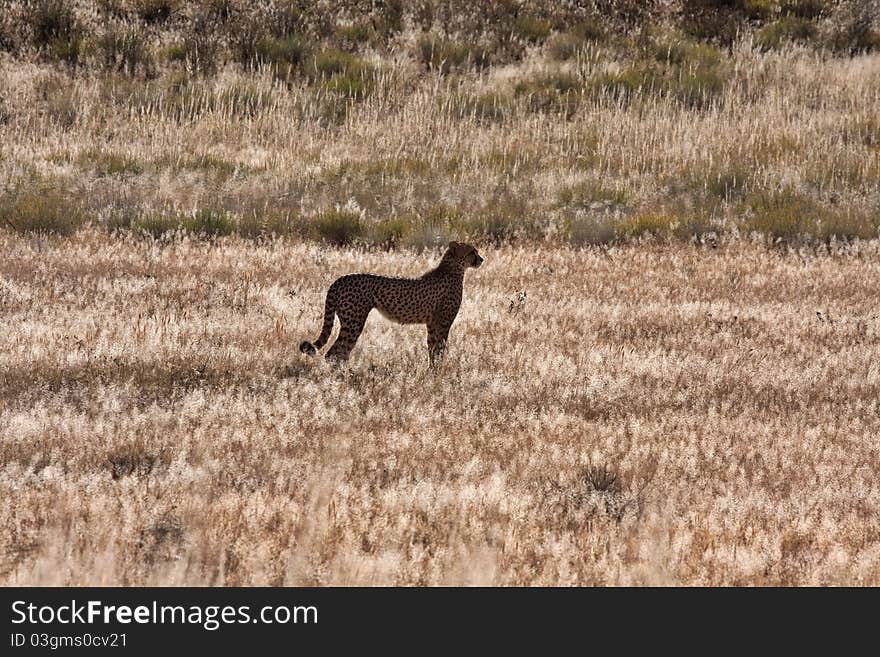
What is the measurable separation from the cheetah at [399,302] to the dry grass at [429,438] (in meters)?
0.25

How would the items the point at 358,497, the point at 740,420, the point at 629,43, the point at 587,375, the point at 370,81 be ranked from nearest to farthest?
the point at 358,497 < the point at 740,420 < the point at 587,375 < the point at 370,81 < the point at 629,43

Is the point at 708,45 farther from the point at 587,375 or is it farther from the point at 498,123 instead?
the point at 587,375

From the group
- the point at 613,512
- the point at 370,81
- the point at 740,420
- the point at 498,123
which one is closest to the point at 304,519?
the point at 613,512

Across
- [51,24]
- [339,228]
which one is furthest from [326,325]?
[51,24]

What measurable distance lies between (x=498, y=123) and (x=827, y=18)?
11164mm

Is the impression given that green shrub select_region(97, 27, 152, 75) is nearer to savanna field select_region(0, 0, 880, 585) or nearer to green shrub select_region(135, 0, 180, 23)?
savanna field select_region(0, 0, 880, 585)

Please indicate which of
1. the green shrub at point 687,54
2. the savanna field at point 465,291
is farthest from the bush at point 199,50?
the green shrub at point 687,54

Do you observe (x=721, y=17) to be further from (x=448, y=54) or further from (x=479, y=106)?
(x=479, y=106)

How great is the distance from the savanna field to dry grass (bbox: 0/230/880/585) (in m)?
0.03

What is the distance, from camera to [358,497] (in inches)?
246

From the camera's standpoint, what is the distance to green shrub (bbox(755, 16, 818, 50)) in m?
28.0

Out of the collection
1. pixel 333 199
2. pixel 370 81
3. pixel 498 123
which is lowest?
pixel 333 199

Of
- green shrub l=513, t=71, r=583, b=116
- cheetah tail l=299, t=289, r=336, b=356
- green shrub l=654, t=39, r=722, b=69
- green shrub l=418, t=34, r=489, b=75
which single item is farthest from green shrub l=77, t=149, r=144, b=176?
green shrub l=654, t=39, r=722, b=69

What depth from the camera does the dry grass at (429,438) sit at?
18.2 feet
